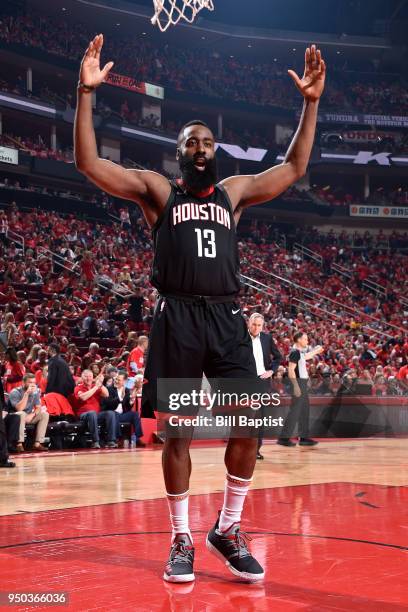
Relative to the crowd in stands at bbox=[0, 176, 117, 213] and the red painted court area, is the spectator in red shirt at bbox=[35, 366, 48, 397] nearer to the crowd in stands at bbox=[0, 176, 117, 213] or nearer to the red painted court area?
the red painted court area

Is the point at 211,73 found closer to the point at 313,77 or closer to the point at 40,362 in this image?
the point at 40,362

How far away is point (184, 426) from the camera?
12.6 ft

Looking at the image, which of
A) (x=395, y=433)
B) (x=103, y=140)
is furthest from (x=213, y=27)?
(x=395, y=433)

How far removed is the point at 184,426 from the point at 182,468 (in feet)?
0.71

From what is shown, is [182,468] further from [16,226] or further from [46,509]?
[16,226]

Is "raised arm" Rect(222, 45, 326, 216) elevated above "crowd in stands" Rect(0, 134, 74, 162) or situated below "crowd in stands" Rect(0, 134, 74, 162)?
below

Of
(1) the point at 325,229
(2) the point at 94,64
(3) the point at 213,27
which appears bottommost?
(2) the point at 94,64

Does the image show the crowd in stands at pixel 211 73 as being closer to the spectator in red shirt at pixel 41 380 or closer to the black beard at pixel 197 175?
the spectator in red shirt at pixel 41 380

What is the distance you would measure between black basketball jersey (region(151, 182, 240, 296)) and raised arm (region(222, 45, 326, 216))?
0.25 metres

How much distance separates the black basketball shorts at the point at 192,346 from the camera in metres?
3.79

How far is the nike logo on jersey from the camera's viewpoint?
386 centimetres

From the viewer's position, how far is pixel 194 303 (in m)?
3.84

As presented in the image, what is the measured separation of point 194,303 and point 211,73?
122 ft

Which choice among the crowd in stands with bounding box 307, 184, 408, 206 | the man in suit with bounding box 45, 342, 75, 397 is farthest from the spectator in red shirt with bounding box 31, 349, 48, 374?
the crowd in stands with bounding box 307, 184, 408, 206
